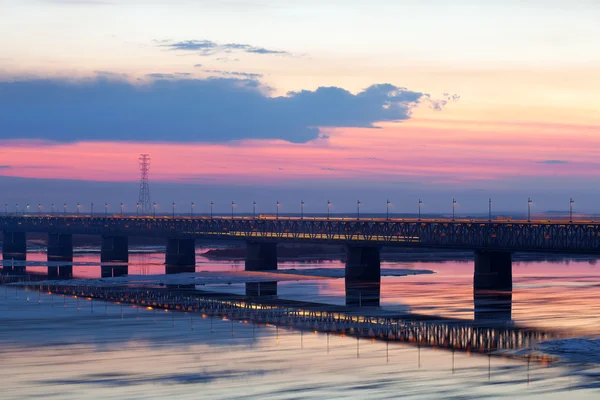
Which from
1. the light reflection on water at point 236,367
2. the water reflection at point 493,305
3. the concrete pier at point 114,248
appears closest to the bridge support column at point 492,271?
the water reflection at point 493,305

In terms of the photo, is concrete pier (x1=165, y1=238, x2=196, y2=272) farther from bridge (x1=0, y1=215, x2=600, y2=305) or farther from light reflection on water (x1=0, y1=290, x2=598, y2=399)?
light reflection on water (x1=0, y1=290, x2=598, y2=399)

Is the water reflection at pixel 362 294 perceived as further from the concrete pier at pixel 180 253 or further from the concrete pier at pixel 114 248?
the concrete pier at pixel 114 248

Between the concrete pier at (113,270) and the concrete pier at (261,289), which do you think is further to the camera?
the concrete pier at (113,270)

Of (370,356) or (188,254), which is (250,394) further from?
(188,254)

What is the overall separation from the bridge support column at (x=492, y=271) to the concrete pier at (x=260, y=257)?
41.5m

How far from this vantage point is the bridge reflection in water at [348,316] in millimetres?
62594

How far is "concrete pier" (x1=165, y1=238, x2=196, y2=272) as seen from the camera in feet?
518

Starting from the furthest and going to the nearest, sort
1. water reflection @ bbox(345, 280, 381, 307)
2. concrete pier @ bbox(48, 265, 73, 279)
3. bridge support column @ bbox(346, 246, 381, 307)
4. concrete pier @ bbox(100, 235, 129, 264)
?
concrete pier @ bbox(100, 235, 129, 264) → concrete pier @ bbox(48, 265, 73, 279) → bridge support column @ bbox(346, 246, 381, 307) → water reflection @ bbox(345, 280, 381, 307)

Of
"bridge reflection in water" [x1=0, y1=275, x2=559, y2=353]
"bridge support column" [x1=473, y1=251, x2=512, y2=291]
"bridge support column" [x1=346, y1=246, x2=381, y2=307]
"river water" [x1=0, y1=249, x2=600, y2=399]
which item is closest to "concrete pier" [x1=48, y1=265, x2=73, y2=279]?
"bridge reflection in water" [x1=0, y1=275, x2=559, y2=353]

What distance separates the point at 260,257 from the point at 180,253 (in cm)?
2296

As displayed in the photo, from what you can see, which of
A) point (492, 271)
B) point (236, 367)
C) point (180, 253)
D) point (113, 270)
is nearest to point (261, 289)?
point (492, 271)

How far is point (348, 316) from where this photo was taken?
76438 mm

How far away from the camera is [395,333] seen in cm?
6506

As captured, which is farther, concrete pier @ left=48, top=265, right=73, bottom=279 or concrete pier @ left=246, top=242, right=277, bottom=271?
concrete pier @ left=246, top=242, right=277, bottom=271
